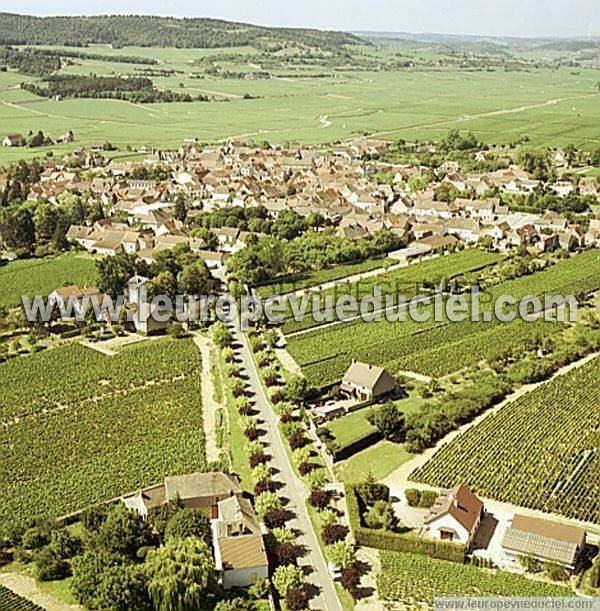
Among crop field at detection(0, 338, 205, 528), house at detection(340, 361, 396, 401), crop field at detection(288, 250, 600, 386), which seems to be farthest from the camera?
crop field at detection(288, 250, 600, 386)

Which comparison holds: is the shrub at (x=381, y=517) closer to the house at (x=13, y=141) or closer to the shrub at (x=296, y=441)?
the shrub at (x=296, y=441)

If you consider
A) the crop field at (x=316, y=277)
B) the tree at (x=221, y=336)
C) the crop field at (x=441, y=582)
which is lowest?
the crop field at (x=441, y=582)

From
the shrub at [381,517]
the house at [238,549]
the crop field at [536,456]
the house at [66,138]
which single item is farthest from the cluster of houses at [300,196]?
the house at [238,549]

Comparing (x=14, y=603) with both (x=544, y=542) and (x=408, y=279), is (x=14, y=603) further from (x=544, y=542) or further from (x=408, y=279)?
(x=408, y=279)

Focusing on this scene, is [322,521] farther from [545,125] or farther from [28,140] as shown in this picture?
[545,125]

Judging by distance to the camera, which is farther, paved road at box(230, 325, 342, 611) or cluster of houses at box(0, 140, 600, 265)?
cluster of houses at box(0, 140, 600, 265)

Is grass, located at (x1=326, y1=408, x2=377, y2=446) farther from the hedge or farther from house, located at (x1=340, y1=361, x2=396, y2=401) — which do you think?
the hedge

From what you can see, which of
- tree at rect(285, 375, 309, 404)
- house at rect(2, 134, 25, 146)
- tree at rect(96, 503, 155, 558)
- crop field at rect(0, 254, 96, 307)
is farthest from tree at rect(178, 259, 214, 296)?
house at rect(2, 134, 25, 146)
